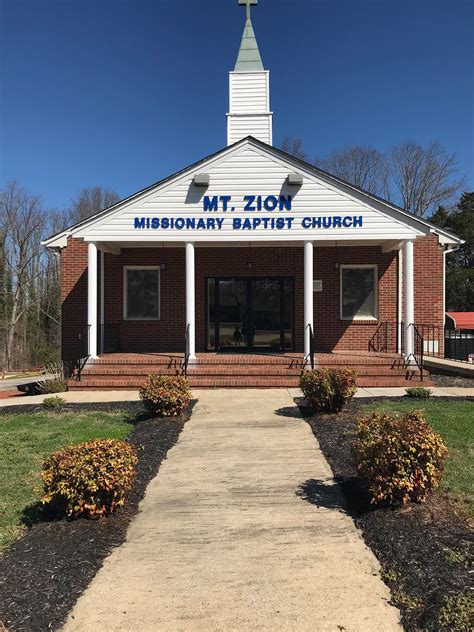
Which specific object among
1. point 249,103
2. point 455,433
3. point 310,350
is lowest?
point 455,433

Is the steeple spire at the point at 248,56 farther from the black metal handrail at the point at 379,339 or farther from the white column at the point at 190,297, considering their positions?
the black metal handrail at the point at 379,339

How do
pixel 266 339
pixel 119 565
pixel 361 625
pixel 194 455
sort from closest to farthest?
pixel 361 625 < pixel 119 565 < pixel 194 455 < pixel 266 339

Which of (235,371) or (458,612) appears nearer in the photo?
(458,612)

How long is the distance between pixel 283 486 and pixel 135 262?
35.8 feet

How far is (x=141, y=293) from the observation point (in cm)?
1509

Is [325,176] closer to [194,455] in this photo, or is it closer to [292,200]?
[292,200]

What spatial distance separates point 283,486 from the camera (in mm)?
5184

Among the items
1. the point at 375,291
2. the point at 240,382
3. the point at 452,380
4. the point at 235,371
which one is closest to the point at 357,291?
the point at 375,291

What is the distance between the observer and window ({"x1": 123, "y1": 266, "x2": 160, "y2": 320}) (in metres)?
15.1

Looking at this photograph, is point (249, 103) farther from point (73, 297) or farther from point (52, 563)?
point (52, 563)

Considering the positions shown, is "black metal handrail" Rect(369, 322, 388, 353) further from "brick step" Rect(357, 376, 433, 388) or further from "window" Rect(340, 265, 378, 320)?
"brick step" Rect(357, 376, 433, 388)

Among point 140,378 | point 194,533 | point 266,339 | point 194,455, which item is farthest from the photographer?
point 266,339

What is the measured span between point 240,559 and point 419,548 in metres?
1.33

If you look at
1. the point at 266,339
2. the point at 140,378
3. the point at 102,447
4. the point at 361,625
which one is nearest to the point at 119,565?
the point at 102,447
